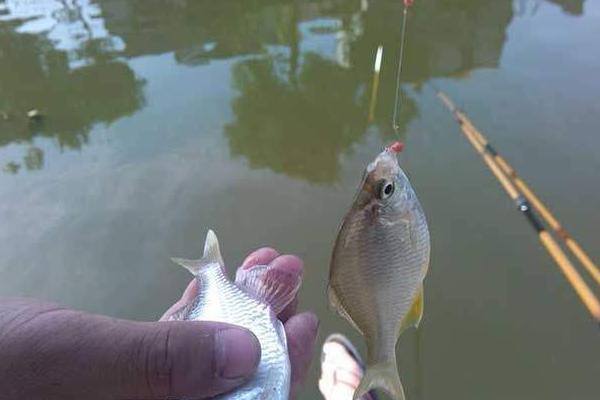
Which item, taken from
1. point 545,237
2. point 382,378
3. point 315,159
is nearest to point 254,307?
point 382,378

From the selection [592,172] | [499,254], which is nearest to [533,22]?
[592,172]

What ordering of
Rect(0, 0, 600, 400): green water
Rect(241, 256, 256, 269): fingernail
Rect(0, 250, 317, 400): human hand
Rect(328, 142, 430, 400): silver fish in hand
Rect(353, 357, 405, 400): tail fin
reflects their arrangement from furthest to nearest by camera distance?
Rect(0, 0, 600, 400): green water, Rect(241, 256, 256, 269): fingernail, Rect(353, 357, 405, 400): tail fin, Rect(328, 142, 430, 400): silver fish in hand, Rect(0, 250, 317, 400): human hand

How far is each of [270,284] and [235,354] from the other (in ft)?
1.71

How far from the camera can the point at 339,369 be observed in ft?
12.7

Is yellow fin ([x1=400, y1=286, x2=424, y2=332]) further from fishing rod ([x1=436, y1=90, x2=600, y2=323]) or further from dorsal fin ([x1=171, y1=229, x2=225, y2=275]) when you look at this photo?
fishing rod ([x1=436, y1=90, x2=600, y2=323])

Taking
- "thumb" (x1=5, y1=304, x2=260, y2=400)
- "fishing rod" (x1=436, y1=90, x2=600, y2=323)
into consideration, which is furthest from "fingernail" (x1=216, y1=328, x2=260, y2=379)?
"fishing rod" (x1=436, y1=90, x2=600, y2=323)

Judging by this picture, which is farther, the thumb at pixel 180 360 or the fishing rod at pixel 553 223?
the fishing rod at pixel 553 223

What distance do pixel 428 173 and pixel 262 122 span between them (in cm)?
205

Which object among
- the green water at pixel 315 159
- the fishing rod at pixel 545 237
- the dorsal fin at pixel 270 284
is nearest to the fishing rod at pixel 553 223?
the fishing rod at pixel 545 237

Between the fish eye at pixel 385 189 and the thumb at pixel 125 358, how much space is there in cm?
54

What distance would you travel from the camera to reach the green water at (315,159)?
4105 mm

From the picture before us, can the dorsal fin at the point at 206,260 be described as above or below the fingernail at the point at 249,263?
above

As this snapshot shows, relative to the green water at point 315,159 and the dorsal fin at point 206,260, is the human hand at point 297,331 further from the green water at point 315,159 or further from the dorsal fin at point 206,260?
the green water at point 315,159

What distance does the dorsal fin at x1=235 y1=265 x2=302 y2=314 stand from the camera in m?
1.89
